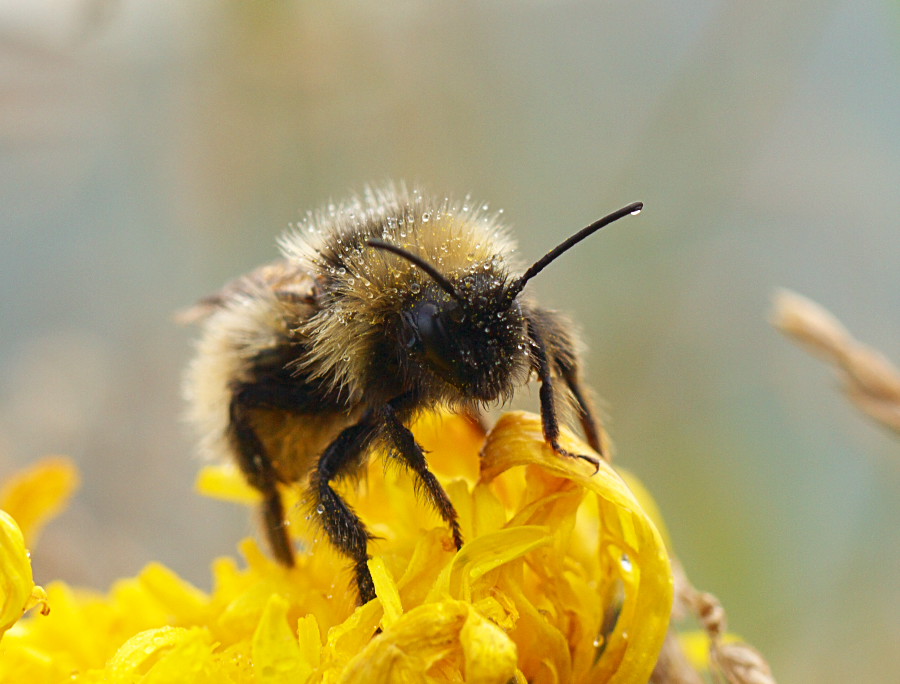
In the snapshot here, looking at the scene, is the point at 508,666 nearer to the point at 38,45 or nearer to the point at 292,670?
the point at 292,670

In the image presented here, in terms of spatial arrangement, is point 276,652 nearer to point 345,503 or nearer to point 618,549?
point 345,503

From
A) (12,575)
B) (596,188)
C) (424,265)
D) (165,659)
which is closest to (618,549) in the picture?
(424,265)

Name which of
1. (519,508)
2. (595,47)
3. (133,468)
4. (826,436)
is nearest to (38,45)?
(133,468)

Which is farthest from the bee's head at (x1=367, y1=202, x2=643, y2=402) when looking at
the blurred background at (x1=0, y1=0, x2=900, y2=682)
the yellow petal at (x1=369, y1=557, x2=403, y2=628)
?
the blurred background at (x1=0, y1=0, x2=900, y2=682)

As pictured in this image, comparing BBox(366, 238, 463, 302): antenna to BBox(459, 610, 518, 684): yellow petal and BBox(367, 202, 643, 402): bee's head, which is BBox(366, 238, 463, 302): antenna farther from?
BBox(459, 610, 518, 684): yellow petal

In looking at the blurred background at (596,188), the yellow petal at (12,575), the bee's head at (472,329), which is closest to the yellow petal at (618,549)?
the bee's head at (472,329)

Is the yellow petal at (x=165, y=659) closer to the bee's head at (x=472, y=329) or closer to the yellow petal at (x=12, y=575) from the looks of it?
the yellow petal at (x=12, y=575)
